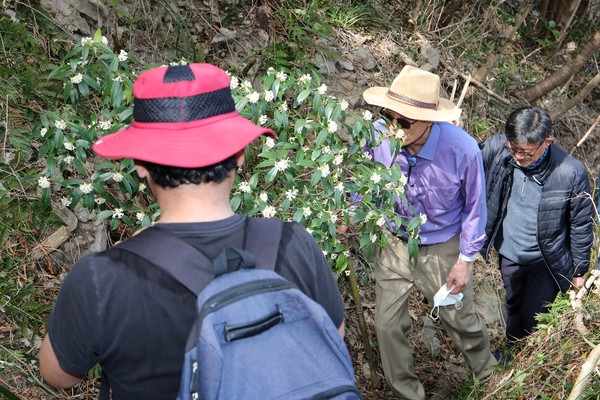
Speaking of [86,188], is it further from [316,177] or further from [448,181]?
[448,181]

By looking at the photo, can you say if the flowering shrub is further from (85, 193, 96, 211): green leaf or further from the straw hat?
the straw hat

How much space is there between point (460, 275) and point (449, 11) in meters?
5.00

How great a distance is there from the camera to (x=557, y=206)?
4.57m

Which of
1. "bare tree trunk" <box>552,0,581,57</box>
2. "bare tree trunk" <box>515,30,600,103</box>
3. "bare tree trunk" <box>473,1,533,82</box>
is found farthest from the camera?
"bare tree trunk" <box>552,0,581,57</box>

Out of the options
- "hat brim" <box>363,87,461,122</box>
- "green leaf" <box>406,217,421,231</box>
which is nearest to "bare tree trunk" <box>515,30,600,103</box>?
"hat brim" <box>363,87,461,122</box>

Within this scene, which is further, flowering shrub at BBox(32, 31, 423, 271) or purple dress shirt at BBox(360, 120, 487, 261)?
purple dress shirt at BBox(360, 120, 487, 261)

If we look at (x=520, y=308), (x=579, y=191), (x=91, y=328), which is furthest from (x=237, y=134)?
(x=520, y=308)

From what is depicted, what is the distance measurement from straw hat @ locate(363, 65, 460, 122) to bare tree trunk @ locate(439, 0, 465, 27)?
431 cm

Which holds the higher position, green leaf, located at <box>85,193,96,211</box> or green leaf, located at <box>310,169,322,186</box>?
green leaf, located at <box>310,169,322,186</box>

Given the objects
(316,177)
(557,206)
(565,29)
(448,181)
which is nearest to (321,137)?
(316,177)

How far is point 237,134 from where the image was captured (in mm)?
1783

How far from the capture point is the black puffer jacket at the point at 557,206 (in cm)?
453

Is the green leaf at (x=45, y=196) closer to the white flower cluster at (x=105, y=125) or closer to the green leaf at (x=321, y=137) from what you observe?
the white flower cluster at (x=105, y=125)

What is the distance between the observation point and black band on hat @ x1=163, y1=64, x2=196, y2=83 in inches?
69.0
